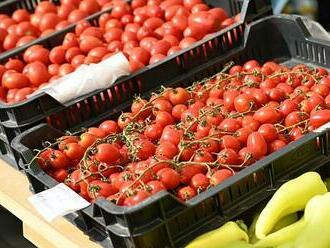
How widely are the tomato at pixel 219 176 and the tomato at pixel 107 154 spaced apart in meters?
0.33

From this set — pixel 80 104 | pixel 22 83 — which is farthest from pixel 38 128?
pixel 22 83

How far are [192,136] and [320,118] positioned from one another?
37cm

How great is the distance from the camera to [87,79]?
97.2 inches

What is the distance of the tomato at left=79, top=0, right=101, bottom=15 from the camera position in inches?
126

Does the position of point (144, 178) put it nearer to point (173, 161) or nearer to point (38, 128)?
point (173, 161)

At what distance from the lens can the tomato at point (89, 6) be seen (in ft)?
10.5

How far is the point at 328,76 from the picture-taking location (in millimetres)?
2320

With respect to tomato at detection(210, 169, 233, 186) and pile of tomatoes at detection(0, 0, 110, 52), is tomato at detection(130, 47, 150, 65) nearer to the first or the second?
pile of tomatoes at detection(0, 0, 110, 52)

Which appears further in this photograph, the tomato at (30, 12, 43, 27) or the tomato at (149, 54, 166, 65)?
the tomato at (30, 12, 43, 27)

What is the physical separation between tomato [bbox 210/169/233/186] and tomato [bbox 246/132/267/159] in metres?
0.12

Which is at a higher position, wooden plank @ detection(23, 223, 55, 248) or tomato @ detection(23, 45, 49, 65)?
tomato @ detection(23, 45, 49, 65)

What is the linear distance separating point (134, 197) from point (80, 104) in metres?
0.73

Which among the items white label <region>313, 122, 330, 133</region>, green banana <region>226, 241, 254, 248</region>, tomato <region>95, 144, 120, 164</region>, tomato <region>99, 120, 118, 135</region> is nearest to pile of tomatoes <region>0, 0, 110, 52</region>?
tomato <region>99, 120, 118, 135</region>

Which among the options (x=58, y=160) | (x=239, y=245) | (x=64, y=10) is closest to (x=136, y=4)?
(x=64, y=10)
